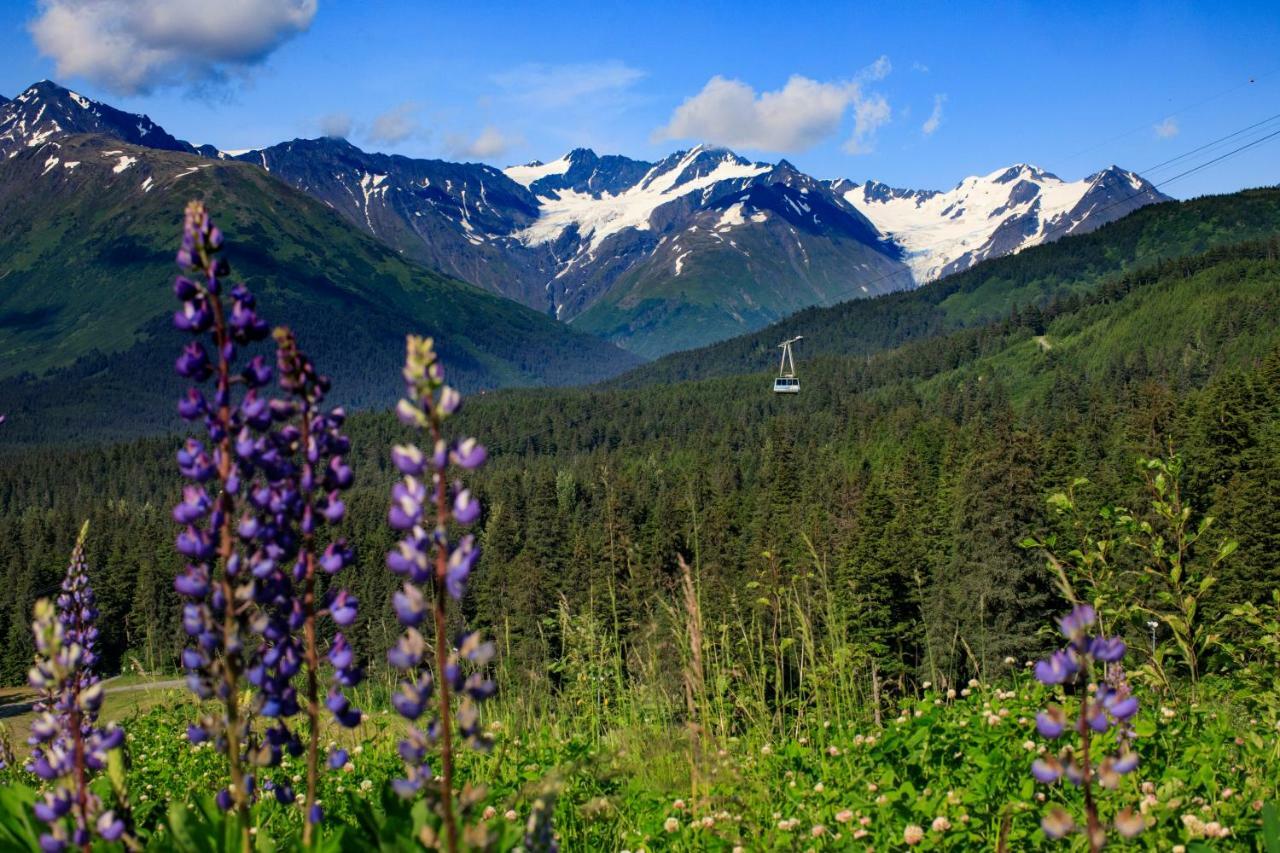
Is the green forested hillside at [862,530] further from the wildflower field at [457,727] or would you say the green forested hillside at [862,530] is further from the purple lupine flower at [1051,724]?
the purple lupine flower at [1051,724]

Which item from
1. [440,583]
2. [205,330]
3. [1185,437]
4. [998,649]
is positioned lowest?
[998,649]

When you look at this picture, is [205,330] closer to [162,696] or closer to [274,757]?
[274,757]

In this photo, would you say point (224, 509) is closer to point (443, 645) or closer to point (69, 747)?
point (443, 645)

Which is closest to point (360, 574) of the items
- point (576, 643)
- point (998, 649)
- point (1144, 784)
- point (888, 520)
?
point (888, 520)

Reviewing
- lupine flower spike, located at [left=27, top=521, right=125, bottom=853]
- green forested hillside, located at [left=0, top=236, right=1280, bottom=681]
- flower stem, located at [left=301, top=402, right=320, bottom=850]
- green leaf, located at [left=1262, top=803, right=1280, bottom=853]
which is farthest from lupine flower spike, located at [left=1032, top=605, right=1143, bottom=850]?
green forested hillside, located at [left=0, top=236, right=1280, bottom=681]

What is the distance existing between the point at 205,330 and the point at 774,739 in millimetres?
5859

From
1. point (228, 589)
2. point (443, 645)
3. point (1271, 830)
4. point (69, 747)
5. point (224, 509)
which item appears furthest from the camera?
point (69, 747)

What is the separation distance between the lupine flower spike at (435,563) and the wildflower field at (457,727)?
1 centimetres

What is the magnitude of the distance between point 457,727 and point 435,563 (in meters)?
0.50

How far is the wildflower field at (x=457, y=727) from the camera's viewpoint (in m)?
2.89

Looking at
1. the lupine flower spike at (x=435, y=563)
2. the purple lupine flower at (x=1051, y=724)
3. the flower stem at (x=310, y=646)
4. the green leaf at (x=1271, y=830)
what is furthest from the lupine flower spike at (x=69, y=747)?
the green leaf at (x=1271, y=830)

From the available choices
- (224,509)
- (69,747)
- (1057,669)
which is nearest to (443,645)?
(224,509)

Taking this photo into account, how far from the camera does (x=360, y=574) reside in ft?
298

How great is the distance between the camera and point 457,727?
9.50ft
